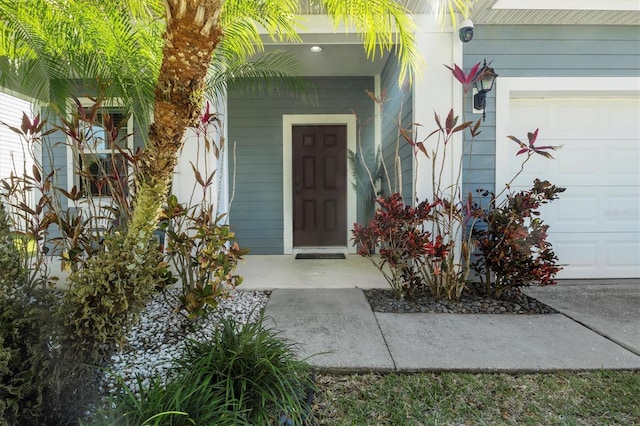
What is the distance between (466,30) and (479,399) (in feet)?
10.8

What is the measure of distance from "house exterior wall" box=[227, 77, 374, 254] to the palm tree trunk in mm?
4039

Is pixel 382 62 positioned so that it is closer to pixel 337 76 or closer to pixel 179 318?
pixel 337 76

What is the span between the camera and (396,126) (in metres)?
4.50

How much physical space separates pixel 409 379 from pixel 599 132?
3767 millimetres

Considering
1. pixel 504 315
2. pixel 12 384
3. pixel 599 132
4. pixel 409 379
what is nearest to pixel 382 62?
pixel 599 132

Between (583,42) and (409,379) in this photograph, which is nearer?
(409,379)

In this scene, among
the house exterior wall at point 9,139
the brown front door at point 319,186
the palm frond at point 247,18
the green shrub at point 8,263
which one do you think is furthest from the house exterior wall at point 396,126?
the house exterior wall at point 9,139

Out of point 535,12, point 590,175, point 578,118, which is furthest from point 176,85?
point 590,175

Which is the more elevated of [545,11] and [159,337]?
[545,11]

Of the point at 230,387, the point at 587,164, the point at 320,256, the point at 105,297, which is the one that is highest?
the point at 587,164

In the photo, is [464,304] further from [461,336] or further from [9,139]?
[9,139]

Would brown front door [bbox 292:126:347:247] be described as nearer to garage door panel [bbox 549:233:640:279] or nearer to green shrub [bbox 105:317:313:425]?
garage door panel [bbox 549:233:640:279]

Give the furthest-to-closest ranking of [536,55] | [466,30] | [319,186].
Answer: [319,186]
[536,55]
[466,30]

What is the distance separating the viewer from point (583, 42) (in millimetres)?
3764
